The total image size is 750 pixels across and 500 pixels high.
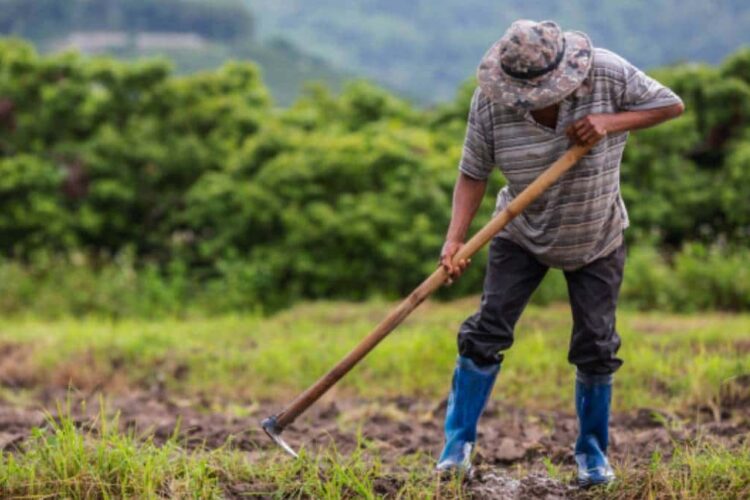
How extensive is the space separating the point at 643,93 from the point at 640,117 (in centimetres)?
8

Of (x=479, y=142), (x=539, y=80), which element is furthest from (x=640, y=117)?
(x=479, y=142)

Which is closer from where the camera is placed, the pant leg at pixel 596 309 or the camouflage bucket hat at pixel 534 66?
the camouflage bucket hat at pixel 534 66

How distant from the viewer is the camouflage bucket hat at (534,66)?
3.49 m

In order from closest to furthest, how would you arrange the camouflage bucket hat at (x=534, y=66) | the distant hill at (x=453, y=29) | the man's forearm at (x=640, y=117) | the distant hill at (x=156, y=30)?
the camouflage bucket hat at (x=534, y=66), the man's forearm at (x=640, y=117), the distant hill at (x=156, y=30), the distant hill at (x=453, y=29)

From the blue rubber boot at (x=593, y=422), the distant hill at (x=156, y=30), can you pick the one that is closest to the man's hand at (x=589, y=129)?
the blue rubber boot at (x=593, y=422)

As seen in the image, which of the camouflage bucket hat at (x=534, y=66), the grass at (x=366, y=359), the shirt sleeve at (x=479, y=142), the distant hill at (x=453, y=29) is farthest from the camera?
the distant hill at (x=453, y=29)

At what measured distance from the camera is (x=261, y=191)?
36.1 ft

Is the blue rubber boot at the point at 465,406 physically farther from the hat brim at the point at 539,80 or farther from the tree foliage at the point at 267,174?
the tree foliage at the point at 267,174

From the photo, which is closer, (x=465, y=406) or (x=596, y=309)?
(x=596, y=309)

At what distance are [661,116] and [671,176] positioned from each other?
8.55 meters

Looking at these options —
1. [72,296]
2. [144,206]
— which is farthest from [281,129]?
[72,296]

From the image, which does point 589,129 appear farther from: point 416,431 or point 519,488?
point 416,431

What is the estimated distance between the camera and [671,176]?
468 inches

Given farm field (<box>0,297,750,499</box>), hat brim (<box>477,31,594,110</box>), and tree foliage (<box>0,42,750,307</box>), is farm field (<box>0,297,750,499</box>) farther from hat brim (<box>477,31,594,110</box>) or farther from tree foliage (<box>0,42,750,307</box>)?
Result: hat brim (<box>477,31,594,110</box>)
